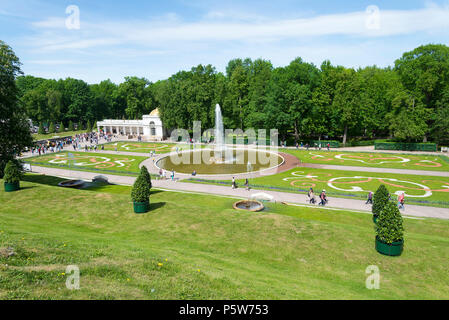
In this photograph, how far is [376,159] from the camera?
5034 cm

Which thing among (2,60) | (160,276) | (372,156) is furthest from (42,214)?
(372,156)

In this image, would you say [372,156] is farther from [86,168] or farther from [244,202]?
[86,168]

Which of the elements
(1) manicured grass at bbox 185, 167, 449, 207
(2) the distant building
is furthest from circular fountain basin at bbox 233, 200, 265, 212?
(2) the distant building

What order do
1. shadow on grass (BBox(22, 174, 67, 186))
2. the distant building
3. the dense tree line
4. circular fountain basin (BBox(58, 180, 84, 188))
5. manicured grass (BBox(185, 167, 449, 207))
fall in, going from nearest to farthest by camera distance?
manicured grass (BBox(185, 167, 449, 207))
circular fountain basin (BBox(58, 180, 84, 188))
shadow on grass (BBox(22, 174, 67, 186))
the dense tree line
the distant building

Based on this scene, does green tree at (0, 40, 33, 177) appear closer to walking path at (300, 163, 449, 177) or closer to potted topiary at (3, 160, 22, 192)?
potted topiary at (3, 160, 22, 192)

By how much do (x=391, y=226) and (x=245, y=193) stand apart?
699 inches

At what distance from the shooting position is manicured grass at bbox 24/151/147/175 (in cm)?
4616

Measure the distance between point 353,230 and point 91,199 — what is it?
22.2m

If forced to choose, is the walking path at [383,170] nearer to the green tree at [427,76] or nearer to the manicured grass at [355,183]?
the manicured grass at [355,183]

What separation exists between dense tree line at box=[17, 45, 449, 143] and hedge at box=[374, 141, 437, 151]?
182 cm

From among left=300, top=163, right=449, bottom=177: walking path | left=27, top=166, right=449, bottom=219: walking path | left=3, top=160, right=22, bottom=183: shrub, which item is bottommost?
left=27, top=166, right=449, bottom=219: walking path

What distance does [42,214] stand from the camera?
22453 millimetres

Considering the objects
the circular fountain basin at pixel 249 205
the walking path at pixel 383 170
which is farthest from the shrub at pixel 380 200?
the walking path at pixel 383 170

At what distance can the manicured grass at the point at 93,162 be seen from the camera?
4616cm
